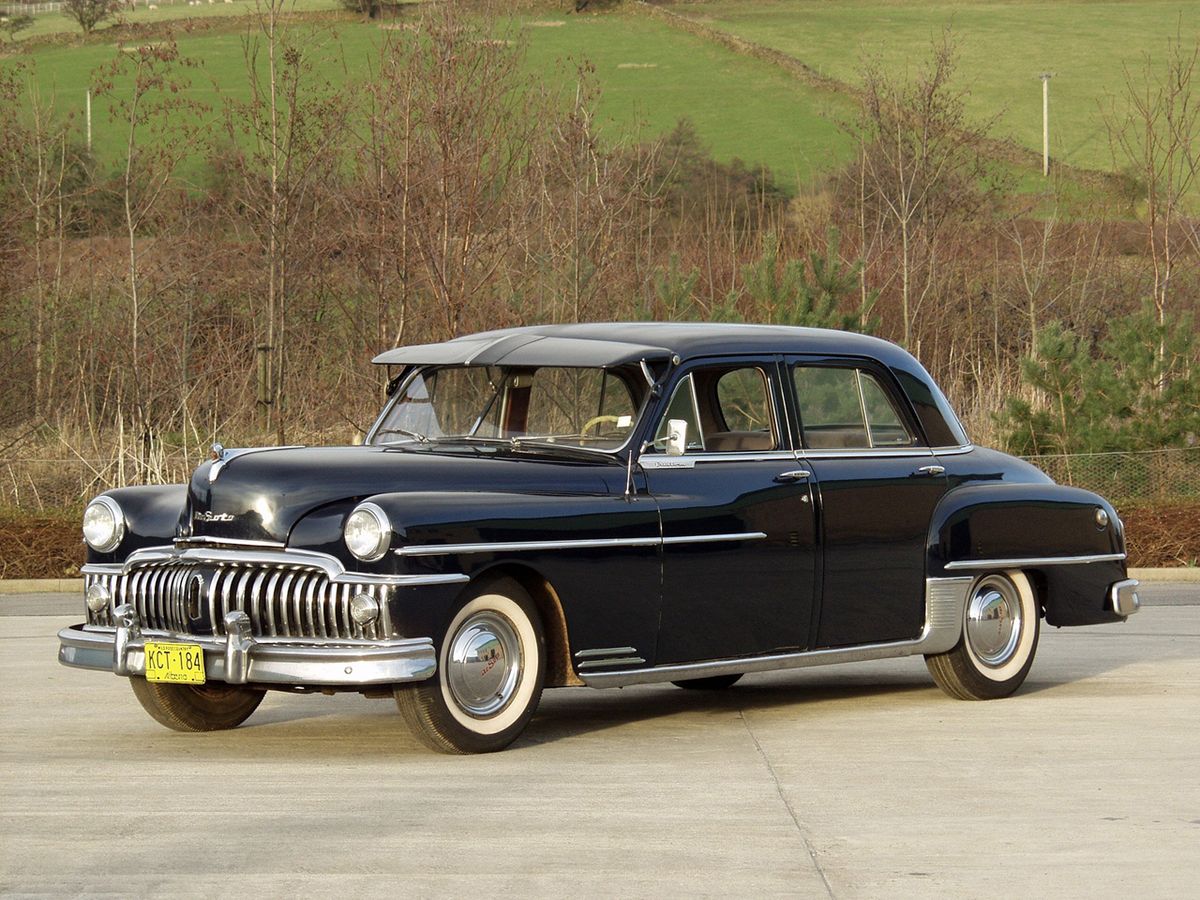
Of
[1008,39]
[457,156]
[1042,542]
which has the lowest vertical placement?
[1042,542]

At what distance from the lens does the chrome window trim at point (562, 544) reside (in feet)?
25.7

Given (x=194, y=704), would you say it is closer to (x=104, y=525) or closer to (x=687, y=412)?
(x=104, y=525)

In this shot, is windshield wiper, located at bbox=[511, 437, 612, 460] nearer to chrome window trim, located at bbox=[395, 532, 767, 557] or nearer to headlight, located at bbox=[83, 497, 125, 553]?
chrome window trim, located at bbox=[395, 532, 767, 557]

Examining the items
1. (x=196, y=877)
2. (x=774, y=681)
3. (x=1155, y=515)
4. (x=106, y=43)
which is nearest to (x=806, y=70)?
(x=106, y=43)

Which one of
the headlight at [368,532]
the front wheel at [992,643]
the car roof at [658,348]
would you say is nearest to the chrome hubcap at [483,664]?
the headlight at [368,532]

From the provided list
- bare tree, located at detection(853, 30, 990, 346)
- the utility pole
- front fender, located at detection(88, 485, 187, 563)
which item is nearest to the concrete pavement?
front fender, located at detection(88, 485, 187, 563)

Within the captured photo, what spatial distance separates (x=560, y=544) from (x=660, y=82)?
55.2 metres

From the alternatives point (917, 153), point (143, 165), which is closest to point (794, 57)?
point (917, 153)

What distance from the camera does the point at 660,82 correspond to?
6203 centimetres

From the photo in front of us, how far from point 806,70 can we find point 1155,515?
158 feet

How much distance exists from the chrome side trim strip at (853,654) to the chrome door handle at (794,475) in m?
0.82

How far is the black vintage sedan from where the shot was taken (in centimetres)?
791

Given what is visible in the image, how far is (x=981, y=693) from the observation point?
9.99m

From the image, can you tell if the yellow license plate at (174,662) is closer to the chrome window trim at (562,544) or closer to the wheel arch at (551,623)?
the chrome window trim at (562,544)
